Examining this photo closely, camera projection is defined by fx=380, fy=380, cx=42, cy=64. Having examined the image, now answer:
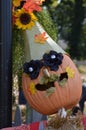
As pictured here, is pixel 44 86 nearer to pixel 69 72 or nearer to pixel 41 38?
pixel 69 72

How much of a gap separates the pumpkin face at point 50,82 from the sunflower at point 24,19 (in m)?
0.34

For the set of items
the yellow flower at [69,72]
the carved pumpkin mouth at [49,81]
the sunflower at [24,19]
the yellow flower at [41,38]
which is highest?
the sunflower at [24,19]

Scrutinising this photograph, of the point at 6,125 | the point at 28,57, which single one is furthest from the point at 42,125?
the point at 28,57

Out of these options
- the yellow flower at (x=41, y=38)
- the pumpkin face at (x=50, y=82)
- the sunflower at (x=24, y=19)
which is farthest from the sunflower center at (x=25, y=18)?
the pumpkin face at (x=50, y=82)

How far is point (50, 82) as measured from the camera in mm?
2834

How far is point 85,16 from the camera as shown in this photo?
2095 centimetres

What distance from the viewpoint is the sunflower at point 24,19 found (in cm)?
306

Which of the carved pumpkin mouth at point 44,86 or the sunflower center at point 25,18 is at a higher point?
the sunflower center at point 25,18

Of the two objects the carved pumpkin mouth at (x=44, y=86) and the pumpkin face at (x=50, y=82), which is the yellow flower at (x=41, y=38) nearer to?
the pumpkin face at (x=50, y=82)

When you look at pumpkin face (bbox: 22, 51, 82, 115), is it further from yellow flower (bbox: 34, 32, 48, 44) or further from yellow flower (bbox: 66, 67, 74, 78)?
yellow flower (bbox: 34, 32, 48, 44)

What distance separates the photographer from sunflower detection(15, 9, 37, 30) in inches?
120

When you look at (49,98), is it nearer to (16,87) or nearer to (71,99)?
(71,99)

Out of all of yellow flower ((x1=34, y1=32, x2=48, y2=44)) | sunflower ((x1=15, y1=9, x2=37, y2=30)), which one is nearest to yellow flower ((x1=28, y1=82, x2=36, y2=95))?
yellow flower ((x1=34, y1=32, x2=48, y2=44))

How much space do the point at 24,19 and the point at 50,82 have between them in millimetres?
585
